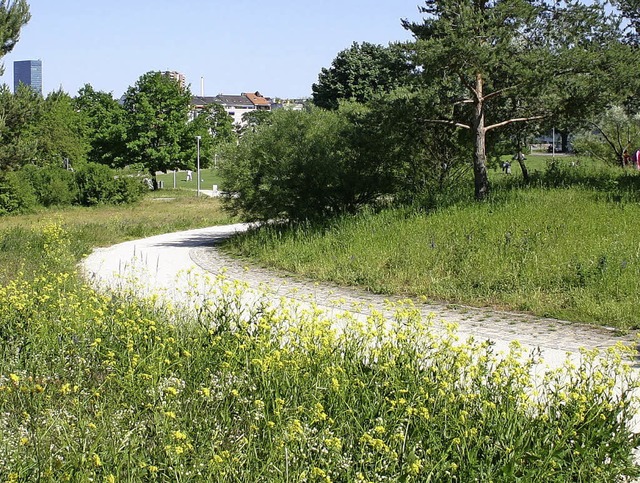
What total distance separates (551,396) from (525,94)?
11.2 m

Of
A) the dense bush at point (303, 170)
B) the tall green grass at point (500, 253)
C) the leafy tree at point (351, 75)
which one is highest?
the leafy tree at point (351, 75)

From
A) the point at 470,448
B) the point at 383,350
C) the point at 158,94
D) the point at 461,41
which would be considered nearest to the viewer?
the point at 470,448

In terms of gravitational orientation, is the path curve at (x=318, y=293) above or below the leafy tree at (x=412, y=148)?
below

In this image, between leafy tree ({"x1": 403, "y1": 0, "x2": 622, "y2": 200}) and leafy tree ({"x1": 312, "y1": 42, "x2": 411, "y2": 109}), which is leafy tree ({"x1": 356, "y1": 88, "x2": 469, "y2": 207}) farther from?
leafy tree ({"x1": 312, "y1": 42, "x2": 411, "y2": 109})

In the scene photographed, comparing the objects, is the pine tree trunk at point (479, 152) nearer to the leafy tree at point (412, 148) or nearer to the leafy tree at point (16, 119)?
the leafy tree at point (412, 148)

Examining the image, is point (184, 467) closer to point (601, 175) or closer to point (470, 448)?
point (470, 448)

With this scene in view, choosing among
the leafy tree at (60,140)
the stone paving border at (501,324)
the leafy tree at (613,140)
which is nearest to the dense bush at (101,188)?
the leafy tree at (60,140)

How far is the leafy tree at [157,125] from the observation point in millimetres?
57812

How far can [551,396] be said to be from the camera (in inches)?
195

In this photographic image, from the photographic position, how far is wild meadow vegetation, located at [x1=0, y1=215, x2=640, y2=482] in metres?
3.81

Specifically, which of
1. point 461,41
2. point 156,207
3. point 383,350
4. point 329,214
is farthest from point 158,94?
point 383,350

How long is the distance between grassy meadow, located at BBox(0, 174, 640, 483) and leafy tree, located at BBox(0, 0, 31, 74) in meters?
19.1

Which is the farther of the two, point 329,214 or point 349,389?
point 329,214

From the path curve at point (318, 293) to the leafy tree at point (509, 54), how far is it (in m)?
4.62
